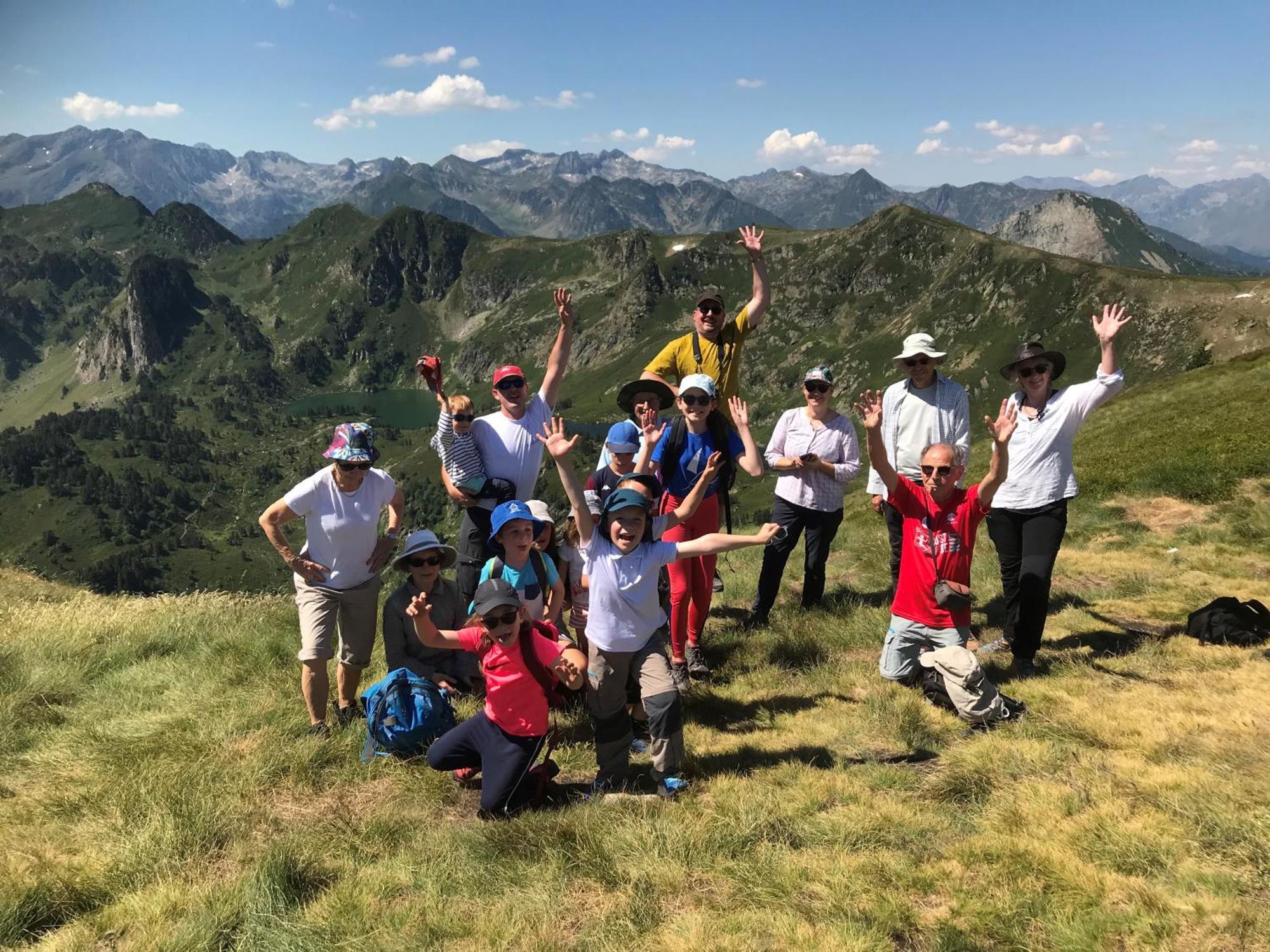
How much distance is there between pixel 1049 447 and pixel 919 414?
1.57 meters

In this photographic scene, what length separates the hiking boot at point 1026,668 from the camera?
7.84 metres

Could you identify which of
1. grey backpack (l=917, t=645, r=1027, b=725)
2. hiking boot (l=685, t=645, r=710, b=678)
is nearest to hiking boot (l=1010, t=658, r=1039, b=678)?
grey backpack (l=917, t=645, r=1027, b=725)

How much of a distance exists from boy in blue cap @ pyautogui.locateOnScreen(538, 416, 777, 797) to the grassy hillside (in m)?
0.49

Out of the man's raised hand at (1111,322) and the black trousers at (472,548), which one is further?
the black trousers at (472,548)

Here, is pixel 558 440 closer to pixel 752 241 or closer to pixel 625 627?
pixel 625 627

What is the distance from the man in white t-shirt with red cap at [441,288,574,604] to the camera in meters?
7.94

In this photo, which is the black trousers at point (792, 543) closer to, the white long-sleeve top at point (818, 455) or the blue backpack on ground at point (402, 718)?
the white long-sleeve top at point (818, 455)

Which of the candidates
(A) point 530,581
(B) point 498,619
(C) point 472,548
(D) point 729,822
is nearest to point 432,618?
(C) point 472,548

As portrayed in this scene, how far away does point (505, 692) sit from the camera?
6.05 m

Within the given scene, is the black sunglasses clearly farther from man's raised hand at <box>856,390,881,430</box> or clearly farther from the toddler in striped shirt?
man's raised hand at <box>856,390,881,430</box>

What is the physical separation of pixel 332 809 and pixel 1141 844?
6689mm

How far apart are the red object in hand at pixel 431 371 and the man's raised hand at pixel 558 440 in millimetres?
1692

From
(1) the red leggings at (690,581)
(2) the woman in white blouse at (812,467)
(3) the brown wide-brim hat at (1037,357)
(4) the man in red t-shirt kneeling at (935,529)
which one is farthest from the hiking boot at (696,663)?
(3) the brown wide-brim hat at (1037,357)

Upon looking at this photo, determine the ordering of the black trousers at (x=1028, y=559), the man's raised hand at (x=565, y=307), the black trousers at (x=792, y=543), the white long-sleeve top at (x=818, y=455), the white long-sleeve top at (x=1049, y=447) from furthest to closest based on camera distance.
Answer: the black trousers at (x=792, y=543) < the man's raised hand at (x=565, y=307) < the white long-sleeve top at (x=818, y=455) < the black trousers at (x=1028, y=559) < the white long-sleeve top at (x=1049, y=447)
